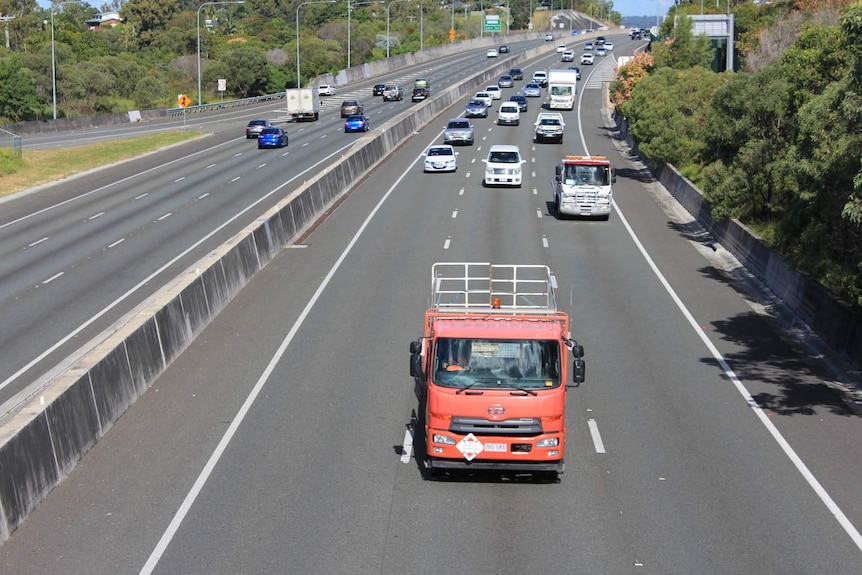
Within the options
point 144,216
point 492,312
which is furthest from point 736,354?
point 144,216

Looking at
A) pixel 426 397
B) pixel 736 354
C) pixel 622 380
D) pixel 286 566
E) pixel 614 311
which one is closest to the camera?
pixel 286 566

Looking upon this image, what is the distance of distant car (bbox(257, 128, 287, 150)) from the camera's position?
218ft

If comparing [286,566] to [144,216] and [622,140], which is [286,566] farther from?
[622,140]

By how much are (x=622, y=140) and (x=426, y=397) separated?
5597 cm

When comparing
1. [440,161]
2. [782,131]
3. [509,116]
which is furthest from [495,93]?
[782,131]

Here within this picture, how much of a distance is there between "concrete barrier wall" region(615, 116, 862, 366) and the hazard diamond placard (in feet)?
35.1

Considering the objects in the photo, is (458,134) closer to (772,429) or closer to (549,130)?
(549,130)

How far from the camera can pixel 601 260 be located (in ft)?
108

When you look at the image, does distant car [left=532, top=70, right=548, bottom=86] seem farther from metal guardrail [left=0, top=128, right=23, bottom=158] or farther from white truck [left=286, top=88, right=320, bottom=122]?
metal guardrail [left=0, top=128, right=23, bottom=158]

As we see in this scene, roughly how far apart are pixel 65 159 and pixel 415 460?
51.1 meters

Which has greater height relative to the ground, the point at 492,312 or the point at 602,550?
the point at 492,312

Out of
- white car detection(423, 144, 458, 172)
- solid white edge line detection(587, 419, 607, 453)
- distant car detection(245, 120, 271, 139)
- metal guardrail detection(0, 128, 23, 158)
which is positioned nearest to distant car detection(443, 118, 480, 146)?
white car detection(423, 144, 458, 172)

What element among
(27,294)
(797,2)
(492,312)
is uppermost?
(797,2)

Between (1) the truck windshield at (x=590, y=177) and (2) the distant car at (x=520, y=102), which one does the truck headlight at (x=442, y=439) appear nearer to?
(1) the truck windshield at (x=590, y=177)
